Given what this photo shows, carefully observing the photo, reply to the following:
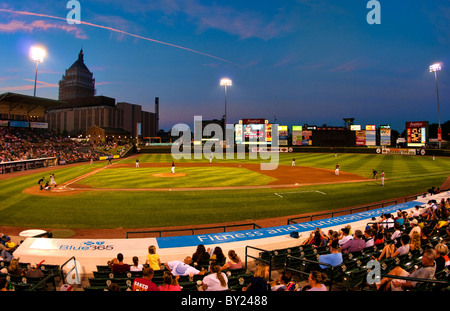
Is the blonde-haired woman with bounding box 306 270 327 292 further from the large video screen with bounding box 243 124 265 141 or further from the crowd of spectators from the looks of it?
the large video screen with bounding box 243 124 265 141

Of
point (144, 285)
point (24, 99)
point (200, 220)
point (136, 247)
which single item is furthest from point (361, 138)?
point (144, 285)

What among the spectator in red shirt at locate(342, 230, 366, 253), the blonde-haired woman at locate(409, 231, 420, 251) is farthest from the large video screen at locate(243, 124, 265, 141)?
the blonde-haired woman at locate(409, 231, 420, 251)

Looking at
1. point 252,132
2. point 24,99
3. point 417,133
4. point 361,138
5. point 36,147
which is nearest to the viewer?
point 36,147

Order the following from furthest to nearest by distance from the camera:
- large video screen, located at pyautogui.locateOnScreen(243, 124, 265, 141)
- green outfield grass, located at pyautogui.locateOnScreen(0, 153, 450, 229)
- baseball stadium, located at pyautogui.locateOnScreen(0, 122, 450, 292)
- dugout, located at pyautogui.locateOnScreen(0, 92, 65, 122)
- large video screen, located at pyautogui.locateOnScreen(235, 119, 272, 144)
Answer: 1. large video screen, located at pyautogui.locateOnScreen(243, 124, 265, 141)
2. large video screen, located at pyautogui.locateOnScreen(235, 119, 272, 144)
3. dugout, located at pyautogui.locateOnScreen(0, 92, 65, 122)
4. green outfield grass, located at pyautogui.locateOnScreen(0, 153, 450, 229)
5. baseball stadium, located at pyautogui.locateOnScreen(0, 122, 450, 292)

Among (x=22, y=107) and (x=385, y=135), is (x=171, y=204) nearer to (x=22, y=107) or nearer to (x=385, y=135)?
(x=22, y=107)

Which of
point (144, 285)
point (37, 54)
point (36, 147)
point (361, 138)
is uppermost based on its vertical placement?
point (37, 54)

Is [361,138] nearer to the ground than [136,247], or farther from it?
farther from it

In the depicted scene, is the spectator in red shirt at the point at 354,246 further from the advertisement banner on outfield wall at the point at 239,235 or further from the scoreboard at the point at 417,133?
the scoreboard at the point at 417,133

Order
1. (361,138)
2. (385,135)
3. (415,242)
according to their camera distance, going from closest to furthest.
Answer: (415,242) < (361,138) < (385,135)

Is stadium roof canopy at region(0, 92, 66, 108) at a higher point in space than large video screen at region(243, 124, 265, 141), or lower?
higher

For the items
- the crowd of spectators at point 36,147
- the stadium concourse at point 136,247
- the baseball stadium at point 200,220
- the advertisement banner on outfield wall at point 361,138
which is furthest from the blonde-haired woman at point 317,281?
the advertisement banner on outfield wall at point 361,138
